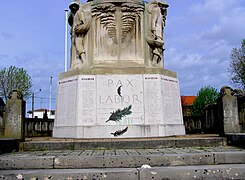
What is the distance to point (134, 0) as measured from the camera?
13195 millimetres

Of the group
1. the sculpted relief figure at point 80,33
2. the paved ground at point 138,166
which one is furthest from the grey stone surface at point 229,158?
the sculpted relief figure at point 80,33

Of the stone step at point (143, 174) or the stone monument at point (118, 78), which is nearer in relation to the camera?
the stone step at point (143, 174)

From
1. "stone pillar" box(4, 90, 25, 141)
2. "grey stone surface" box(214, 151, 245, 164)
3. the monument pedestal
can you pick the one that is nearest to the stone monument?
the monument pedestal

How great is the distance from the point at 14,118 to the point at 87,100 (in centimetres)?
286

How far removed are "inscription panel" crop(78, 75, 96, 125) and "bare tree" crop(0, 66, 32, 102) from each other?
3247 cm

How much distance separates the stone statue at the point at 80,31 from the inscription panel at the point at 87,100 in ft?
4.74

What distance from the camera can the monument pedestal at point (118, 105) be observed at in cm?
1147

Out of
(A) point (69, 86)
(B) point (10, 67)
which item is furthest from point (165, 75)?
(B) point (10, 67)

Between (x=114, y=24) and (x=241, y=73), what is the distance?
102 ft

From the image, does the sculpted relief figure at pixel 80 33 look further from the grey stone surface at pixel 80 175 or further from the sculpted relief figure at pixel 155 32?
the grey stone surface at pixel 80 175

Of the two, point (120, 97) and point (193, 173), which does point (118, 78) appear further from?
→ point (193, 173)

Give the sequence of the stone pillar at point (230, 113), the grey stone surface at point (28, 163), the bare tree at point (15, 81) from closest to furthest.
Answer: the grey stone surface at point (28, 163) → the stone pillar at point (230, 113) → the bare tree at point (15, 81)

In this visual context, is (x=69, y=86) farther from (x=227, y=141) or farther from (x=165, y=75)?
(x=227, y=141)

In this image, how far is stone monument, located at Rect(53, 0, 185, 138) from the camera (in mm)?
11633
